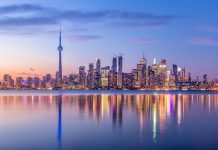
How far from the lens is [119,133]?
31422 mm

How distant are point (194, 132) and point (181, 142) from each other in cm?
586

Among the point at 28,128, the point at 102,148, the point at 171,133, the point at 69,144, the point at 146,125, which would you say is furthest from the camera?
the point at 146,125

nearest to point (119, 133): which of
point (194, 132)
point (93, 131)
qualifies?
point (93, 131)

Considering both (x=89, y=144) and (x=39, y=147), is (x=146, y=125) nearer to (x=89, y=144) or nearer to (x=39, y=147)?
(x=89, y=144)

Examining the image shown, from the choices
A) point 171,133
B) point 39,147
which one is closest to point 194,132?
point 171,133

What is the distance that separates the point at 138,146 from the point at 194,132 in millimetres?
8938

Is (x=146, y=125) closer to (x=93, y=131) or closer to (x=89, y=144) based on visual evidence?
(x=93, y=131)

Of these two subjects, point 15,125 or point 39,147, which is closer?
point 39,147

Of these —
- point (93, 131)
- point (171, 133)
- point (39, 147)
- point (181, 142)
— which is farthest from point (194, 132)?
point (39, 147)

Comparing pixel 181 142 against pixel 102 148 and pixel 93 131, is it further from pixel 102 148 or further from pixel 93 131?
pixel 93 131

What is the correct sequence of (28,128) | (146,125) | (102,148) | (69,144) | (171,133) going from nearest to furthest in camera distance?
(102,148), (69,144), (171,133), (28,128), (146,125)

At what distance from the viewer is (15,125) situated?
37750 mm

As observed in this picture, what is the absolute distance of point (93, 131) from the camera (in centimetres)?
3247

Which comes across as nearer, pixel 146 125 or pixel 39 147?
pixel 39 147
